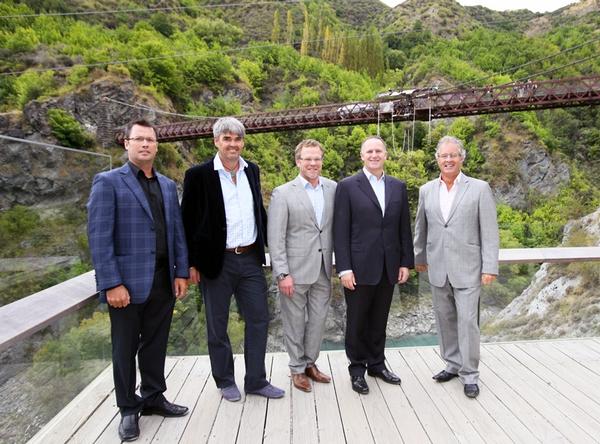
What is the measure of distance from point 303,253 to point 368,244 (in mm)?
376

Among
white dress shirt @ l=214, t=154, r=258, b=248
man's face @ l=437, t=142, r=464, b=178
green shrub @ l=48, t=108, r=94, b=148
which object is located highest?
green shrub @ l=48, t=108, r=94, b=148

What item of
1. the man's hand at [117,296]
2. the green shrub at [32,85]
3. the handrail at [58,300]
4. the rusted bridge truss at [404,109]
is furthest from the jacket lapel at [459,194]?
the green shrub at [32,85]

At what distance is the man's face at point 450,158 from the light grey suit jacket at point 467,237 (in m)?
0.09

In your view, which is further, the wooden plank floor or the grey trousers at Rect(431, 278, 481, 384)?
the grey trousers at Rect(431, 278, 481, 384)

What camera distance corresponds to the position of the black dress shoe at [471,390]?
7.14 feet

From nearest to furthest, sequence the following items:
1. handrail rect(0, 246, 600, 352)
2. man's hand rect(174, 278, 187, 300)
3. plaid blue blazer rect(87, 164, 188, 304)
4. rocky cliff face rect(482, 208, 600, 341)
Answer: handrail rect(0, 246, 600, 352) → plaid blue blazer rect(87, 164, 188, 304) → man's hand rect(174, 278, 187, 300) → rocky cliff face rect(482, 208, 600, 341)

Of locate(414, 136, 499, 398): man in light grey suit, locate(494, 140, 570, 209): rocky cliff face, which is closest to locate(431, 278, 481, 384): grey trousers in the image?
locate(414, 136, 499, 398): man in light grey suit

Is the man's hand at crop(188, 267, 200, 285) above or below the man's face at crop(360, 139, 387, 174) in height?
below

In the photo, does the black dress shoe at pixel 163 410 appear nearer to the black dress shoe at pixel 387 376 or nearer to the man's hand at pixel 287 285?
the man's hand at pixel 287 285

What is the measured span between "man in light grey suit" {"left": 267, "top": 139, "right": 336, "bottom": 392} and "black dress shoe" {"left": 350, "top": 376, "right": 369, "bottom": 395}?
0.19 metres

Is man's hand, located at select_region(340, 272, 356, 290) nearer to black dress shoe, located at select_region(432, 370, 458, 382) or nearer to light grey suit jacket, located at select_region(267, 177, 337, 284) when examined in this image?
light grey suit jacket, located at select_region(267, 177, 337, 284)

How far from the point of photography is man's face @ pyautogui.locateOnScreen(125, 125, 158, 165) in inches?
73.5

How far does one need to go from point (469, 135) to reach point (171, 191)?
2864 cm

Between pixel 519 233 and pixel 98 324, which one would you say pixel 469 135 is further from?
pixel 98 324
